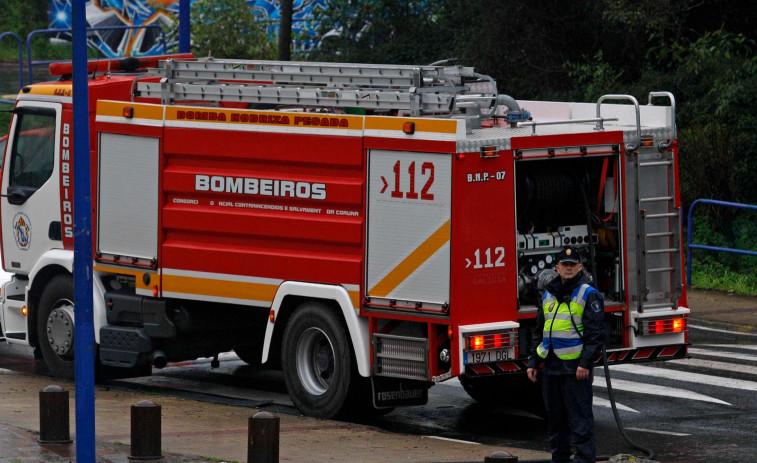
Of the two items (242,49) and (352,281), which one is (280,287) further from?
(242,49)

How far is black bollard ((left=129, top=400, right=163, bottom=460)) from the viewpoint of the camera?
947cm

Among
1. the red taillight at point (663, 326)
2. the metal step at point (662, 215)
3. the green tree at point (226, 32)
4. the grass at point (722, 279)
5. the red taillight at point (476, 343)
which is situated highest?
the green tree at point (226, 32)

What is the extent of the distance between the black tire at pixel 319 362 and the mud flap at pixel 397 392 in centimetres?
19

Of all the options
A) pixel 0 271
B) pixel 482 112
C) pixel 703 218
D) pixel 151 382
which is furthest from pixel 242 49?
pixel 482 112

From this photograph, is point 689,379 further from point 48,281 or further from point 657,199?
point 48,281

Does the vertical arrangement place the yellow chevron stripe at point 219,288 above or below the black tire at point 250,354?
above

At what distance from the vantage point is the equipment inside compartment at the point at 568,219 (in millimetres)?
11023

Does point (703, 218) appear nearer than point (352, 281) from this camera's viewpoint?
No

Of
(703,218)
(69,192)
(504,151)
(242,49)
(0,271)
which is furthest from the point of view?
(242,49)

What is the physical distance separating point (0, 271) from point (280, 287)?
5291 millimetres

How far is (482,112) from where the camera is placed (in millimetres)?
11641

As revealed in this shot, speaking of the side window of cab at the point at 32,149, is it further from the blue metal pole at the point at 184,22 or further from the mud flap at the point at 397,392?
the blue metal pole at the point at 184,22

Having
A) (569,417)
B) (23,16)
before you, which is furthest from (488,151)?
(23,16)

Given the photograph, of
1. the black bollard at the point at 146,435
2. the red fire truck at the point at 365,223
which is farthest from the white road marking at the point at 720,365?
the black bollard at the point at 146,435
